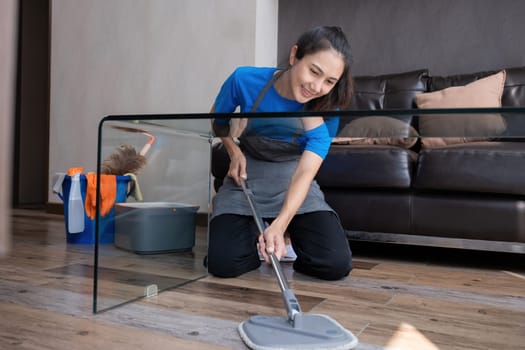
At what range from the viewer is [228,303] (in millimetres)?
1201

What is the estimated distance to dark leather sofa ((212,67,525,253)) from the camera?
1.61 meters

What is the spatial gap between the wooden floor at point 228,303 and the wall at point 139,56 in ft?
4.44

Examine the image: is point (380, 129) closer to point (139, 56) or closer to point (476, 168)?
point (476, 168)

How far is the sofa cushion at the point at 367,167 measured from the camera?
1729 millimetres

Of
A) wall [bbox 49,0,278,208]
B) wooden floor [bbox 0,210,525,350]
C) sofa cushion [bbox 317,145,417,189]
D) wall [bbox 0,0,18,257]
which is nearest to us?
wall [bbox 0,0,18,257]

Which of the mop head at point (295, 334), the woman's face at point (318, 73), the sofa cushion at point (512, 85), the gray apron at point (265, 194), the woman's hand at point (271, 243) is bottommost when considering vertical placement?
the mop head at point (295, 334)

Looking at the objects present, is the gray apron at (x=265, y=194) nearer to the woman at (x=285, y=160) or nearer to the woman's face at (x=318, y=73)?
the woman at (x=285, y=160)

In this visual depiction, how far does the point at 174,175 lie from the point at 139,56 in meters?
1.85

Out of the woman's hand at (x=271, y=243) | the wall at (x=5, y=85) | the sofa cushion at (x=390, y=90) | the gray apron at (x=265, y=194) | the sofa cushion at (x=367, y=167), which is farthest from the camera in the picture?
the sofa cushion at (x=390, y=90)

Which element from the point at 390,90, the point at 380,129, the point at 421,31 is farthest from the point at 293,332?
the point at 421,31

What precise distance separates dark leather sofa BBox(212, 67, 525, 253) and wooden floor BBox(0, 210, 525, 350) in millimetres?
128

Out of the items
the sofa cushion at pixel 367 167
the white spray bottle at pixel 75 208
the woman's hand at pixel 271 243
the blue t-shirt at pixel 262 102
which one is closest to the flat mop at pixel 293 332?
the woman's hand at pixel 271 243

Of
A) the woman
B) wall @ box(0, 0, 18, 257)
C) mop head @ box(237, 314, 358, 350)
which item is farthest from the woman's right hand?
wall @ box(0, 0, 18, 257)

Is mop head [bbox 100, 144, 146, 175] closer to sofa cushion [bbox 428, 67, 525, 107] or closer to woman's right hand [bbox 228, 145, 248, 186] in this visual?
woman's right hand [bbox 228, 145, 248, 186]
